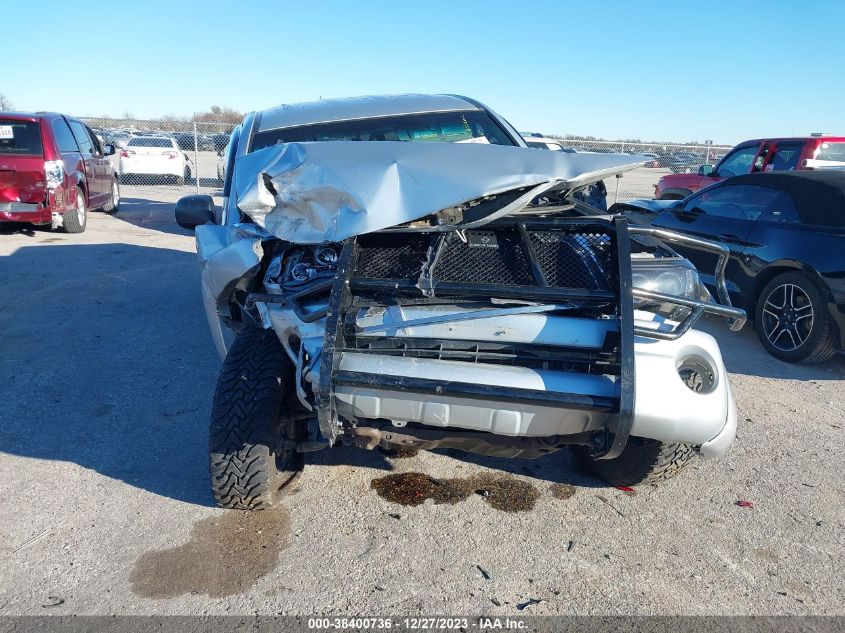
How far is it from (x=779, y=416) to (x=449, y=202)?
3.09 m

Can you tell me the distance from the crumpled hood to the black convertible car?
2.34 meters

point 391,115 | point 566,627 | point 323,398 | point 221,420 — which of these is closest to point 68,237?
point 391,115

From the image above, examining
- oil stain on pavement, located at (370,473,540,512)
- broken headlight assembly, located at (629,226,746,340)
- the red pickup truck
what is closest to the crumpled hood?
broken headlight assembly, located at (629,226,746,340)

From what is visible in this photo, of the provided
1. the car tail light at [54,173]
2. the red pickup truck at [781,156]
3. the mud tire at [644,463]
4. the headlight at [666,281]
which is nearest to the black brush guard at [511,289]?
the headlight at [666,281]

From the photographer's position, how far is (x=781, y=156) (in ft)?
33.1

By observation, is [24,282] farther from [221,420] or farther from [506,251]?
[506,251]

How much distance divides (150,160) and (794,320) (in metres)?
16.6

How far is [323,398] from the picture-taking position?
7.95 ft

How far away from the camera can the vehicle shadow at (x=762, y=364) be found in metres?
5.21

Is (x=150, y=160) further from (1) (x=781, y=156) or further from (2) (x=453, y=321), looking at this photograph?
(2) (x=453, y=321)

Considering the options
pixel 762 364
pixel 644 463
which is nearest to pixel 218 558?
pixel 644 463

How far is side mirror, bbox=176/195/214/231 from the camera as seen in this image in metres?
3.98

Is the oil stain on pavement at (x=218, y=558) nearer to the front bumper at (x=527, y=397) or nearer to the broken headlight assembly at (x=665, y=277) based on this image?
the front bumper at (x=527, y=397)

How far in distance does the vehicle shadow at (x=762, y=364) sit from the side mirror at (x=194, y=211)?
4.02 m
